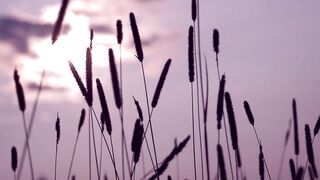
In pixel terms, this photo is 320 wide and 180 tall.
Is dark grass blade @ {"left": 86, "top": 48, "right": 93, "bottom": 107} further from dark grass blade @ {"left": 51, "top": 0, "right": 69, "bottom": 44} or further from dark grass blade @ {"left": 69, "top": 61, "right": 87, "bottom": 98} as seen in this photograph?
dark grass blade @ {"left": 51, "top": 0, "right": 69, "bottom": 44}

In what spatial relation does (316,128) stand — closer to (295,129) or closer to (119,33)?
(295,129)

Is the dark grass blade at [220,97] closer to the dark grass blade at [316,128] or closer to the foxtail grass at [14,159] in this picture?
the dark grass blade at [316,128]

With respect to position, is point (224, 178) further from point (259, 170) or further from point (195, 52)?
point (195, 52)

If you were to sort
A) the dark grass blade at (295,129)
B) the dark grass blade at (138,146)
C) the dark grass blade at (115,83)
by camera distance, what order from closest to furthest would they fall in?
the dark grass blade at (115,83) < the dark grass blade at (138,146) < the dark grass blade at (295,129)

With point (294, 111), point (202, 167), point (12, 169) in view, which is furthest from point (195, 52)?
point (12, 169)

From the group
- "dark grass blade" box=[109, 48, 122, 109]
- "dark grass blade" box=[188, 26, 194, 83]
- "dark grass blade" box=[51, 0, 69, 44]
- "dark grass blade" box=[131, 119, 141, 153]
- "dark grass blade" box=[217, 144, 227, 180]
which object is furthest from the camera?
"dark grass blade" box=[188, 26, 194, 83]

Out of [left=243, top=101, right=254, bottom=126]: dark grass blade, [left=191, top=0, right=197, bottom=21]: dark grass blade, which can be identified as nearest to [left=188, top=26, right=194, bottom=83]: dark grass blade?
[left=191, top=0, right=197, bottom=21]: dark grass blade

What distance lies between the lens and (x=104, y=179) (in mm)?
4266

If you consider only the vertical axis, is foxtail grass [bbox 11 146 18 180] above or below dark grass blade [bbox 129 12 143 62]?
below

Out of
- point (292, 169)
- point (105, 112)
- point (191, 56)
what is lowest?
point (292, 169)

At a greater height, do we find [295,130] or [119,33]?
[119,33]

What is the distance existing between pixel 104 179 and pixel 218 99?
5.00 ft

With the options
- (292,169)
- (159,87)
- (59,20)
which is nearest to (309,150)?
(292,169)

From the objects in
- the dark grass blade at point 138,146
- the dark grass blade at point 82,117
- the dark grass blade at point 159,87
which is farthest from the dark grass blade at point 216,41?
the dark grass blade at point 82,117
